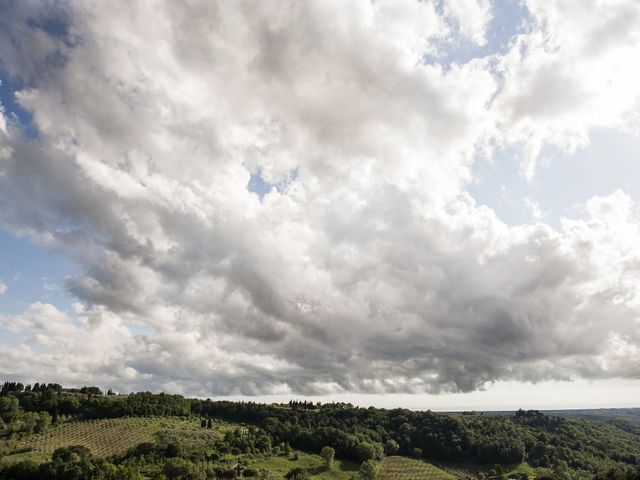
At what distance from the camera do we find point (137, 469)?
18212cm

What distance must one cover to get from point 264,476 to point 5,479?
9857cm

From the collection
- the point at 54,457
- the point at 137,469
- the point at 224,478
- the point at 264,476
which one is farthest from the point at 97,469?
the point at 264,476

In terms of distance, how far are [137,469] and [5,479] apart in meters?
46.9

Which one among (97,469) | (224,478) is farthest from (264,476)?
(97,469)

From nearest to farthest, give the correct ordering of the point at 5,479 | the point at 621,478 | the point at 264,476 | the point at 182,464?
the point at 621,478 → the point at 5,479 → the point at 182,464 → the point at 264,476

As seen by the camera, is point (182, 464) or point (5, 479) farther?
point (182, 464)

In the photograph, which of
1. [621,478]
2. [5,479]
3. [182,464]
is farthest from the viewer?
[182,464]

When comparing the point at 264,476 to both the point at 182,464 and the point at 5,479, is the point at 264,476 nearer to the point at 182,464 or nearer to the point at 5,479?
the point at 182,464

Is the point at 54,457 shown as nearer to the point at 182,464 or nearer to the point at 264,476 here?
the point at 182,464

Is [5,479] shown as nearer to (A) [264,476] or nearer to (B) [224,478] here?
(B) [224,478]

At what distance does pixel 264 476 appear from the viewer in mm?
198625

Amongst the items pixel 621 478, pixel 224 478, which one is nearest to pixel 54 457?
pixel 224 478

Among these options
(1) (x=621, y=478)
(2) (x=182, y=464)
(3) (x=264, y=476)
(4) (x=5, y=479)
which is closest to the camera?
(1) (x=621, y=478)

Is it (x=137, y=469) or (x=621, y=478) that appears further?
(x=137, y=469)
